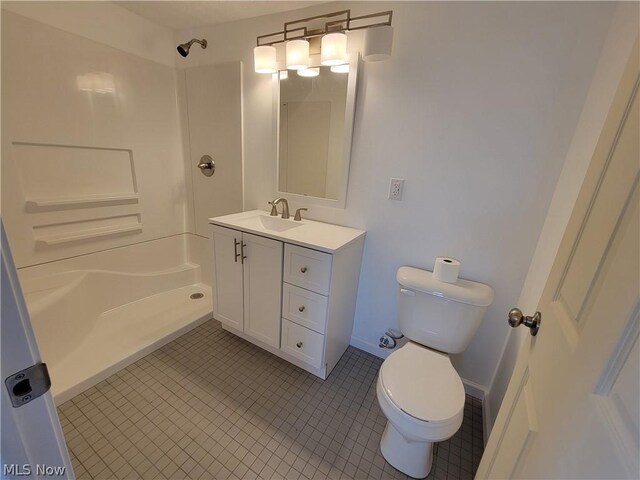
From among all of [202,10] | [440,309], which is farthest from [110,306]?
[440,309]

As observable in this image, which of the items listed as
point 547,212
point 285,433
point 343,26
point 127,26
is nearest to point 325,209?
point 343,26

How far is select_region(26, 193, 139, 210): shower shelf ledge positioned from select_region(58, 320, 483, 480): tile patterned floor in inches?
45.0

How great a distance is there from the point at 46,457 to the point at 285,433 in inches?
41.3

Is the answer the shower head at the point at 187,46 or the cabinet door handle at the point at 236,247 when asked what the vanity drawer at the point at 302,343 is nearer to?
the cabinet door handle at the point at 236,247

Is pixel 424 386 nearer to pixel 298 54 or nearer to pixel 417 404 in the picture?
pixel 417 404

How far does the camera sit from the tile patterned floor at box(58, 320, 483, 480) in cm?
119

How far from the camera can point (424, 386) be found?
44.4 inches

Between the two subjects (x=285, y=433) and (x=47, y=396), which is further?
(x=285, y=433)

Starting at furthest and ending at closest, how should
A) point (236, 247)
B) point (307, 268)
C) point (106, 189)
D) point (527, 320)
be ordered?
point (106, 189) < point (236, 247) < point (307, 268) < point (527, 320)

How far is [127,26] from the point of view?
6.14 ft

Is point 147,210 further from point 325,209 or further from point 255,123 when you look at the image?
point 325,209

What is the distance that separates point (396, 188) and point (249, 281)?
104cm

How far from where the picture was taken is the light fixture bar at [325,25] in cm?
138

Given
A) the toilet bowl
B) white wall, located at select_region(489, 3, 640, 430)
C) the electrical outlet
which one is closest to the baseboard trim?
the toilet bowl
